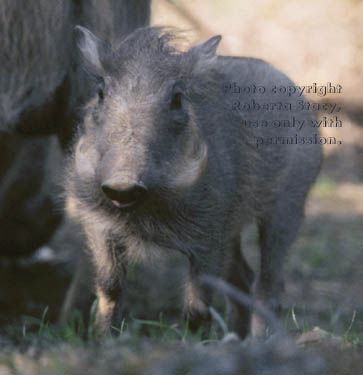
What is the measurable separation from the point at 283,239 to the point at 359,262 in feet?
5.27

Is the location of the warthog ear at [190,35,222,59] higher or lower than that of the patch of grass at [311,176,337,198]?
higher

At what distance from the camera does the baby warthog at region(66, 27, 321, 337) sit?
2.03m

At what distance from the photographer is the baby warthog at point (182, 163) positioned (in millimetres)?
2031

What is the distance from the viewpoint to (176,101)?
2178mm

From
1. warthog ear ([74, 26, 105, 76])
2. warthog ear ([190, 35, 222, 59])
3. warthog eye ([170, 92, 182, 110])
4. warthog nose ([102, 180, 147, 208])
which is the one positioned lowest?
warthog nose ([102, 180, 147, 208])

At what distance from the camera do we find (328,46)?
19.2 ft

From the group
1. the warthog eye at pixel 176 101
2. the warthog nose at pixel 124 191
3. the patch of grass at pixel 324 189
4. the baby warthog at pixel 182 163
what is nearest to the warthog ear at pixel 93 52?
the baby warthog at pixel 182 163

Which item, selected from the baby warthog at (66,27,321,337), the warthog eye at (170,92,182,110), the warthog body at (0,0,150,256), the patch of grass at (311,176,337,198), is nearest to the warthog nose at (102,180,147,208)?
the baby warthog at (66,27,321,337)

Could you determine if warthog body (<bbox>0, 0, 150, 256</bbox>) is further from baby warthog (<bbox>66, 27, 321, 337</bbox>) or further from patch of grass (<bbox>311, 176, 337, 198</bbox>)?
patch of grass (<bbox>311, 176, 337, 198</bbox>)

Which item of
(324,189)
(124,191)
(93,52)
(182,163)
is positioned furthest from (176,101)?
(324,189)

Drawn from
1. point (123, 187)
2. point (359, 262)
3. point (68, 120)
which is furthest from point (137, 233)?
point (359, 262)

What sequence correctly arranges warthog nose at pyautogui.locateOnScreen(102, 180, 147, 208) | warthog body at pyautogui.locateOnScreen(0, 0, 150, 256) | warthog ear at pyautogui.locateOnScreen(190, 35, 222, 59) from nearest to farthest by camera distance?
warthog nose at pyautogui.locateOnScreen(102, 180, 147, 208) < warthog ear at pyautogui.locateOnScreen(190, 35, 222, 59) < warthog body at pyautogui.locateOnScreen(0, 0, 150, 256)

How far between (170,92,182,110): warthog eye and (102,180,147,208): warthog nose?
0.38 m

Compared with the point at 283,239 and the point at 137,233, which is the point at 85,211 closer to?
the point at 137,233
